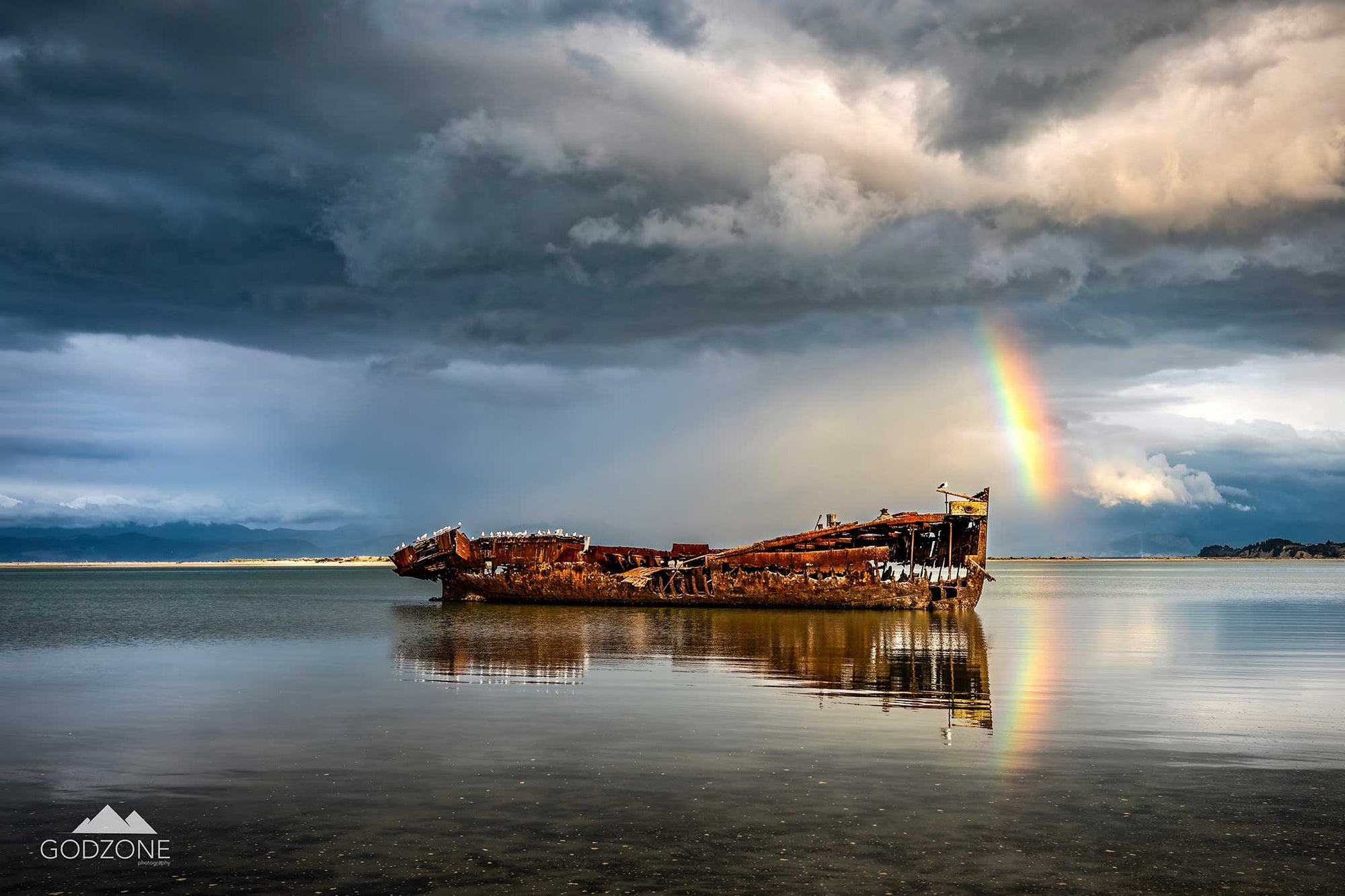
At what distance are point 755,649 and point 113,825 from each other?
25767 mm

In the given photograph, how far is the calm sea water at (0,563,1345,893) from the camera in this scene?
36.6 ft

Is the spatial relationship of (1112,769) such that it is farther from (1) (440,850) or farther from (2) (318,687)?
(2) (318,687)

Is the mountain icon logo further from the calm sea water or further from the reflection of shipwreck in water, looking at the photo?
the reflection of shipwreck in water

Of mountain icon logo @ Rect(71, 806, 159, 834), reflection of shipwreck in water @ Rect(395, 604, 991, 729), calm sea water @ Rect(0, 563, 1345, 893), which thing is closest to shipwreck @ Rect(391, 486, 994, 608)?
reflection of shipwreck in water @ Rect(395, 604, 991, 729)

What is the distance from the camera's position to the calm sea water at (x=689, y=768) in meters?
11.1

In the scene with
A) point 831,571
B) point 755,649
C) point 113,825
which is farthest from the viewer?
point 831,571

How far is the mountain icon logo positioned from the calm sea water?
0.30m

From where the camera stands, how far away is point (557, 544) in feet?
237

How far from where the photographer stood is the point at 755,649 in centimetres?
3678

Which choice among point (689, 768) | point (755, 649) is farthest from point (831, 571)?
point (689, 768)

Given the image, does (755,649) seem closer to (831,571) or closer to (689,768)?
(689,768)

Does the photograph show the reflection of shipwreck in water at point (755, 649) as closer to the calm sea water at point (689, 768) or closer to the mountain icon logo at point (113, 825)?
the calm sea water at point (689, 768)

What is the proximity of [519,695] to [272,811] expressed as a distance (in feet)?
37.6

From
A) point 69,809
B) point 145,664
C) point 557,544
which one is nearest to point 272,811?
point 69,809
